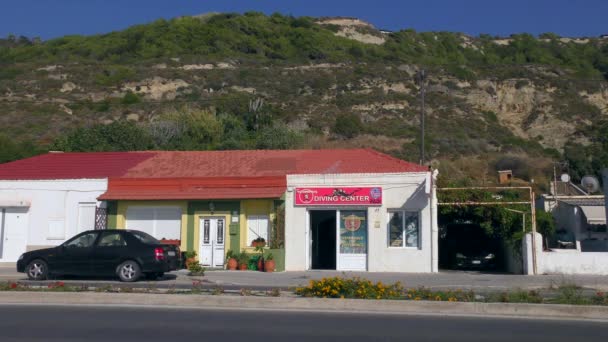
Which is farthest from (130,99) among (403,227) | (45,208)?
(403,227)

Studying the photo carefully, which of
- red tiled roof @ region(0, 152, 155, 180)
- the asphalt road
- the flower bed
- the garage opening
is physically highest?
red tiled roof @ region(0, 152, 155, 180)

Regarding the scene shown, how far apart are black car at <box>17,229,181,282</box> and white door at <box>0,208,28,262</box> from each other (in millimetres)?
7199

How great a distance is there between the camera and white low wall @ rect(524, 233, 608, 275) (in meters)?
21.3

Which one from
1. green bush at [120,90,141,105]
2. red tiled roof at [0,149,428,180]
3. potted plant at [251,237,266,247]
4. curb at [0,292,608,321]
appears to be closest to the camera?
curb at [0,292,608,321]

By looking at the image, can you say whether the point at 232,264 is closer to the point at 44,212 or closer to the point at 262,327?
the point at 44,212

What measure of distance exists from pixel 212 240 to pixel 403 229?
7.26 m

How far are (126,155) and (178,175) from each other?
3.88 m

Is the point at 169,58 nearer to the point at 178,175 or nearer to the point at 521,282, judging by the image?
the point at 178,175

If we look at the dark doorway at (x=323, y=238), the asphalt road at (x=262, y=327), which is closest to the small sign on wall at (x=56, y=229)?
the dark doorway at (x=323, y=238)

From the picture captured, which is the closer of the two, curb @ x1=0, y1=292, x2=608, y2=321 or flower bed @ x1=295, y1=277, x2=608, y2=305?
curb @ x1=0, y1=292, x2=608, y2=321

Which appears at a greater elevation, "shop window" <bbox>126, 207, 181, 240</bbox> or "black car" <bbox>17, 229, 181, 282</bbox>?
"shop window" <bbox>126, 207, 181, 240</bbox>

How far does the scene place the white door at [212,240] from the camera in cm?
2452

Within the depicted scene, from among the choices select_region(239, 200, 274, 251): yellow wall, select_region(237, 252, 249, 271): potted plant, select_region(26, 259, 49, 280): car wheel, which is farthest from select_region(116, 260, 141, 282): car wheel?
select_region(239, 200, 274, 251): yellow wall

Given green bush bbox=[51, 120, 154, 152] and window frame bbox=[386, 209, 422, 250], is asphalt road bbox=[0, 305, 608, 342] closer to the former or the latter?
window frame bbox=[386, 209, 422, 250]
